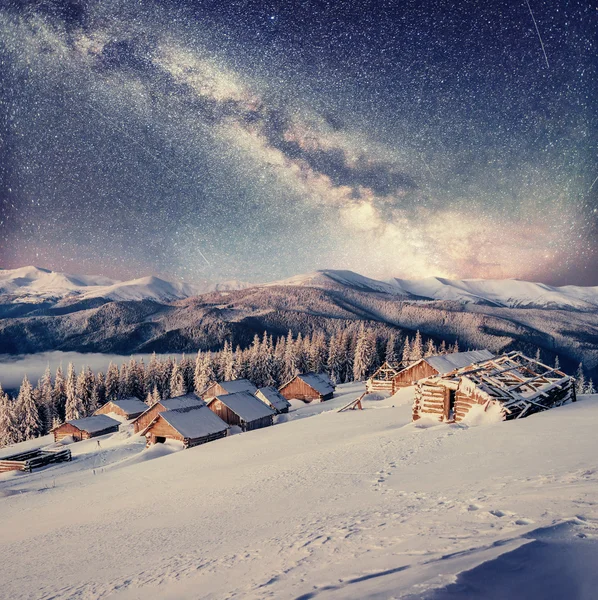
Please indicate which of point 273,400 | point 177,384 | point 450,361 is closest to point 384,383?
point 450,361

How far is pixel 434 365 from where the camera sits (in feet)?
143

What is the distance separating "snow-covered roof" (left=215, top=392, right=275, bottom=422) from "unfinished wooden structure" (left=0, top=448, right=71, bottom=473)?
59.2 ft

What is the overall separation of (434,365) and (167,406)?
30.1 metres

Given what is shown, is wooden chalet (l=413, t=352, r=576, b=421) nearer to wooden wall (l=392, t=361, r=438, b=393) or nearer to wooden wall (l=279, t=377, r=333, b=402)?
wooden wall (l=392, t=361, r=438, b=393)

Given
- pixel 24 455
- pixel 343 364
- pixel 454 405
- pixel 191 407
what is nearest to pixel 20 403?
pixel 24 455

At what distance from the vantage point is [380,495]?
10.6 metres

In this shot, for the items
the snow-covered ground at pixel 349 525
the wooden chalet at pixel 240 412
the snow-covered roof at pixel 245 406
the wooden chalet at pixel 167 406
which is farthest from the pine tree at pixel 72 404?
A: the snow-covered ground at pixel 349 525

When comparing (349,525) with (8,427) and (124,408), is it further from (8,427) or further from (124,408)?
(8,427)

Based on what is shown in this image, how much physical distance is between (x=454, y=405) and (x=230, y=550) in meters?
18.7

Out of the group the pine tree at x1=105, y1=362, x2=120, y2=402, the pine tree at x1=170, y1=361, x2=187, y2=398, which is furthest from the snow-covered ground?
the pine tree at x1=105, y1=362, x2=120, y2=402

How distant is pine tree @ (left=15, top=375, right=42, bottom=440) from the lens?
7081cm

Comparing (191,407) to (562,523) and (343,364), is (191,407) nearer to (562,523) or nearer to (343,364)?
(562,523)

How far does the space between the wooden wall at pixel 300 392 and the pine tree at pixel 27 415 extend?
46332mm

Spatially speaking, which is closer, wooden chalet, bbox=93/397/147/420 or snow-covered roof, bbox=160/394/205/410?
snow-covered roof, bbox=160/394/205/410
